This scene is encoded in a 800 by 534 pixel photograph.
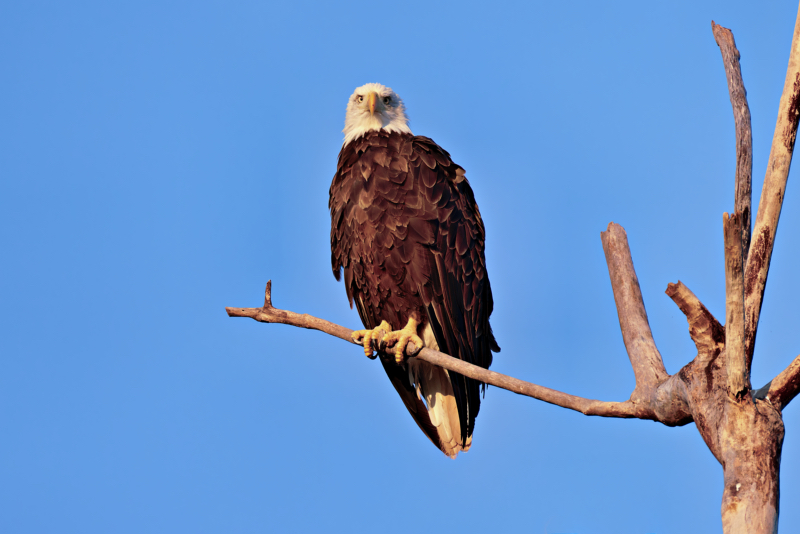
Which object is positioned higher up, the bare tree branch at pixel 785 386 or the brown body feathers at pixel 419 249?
the brown body feathers at pixel 419 249

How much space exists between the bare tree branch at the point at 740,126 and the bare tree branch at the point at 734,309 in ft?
1.75

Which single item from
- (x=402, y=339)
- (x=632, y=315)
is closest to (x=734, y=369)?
(x=632, y=315)

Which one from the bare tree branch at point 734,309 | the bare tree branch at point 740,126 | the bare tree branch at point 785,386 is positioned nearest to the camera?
the bare tree branch at point 734,309

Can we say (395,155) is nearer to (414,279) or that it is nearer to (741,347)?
(414,279)

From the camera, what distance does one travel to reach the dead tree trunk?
3529 millimetres

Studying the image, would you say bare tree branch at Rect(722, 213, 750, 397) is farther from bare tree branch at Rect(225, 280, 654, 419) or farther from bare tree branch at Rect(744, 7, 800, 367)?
bare tree branch at Rect(225, 280, 654, 419)

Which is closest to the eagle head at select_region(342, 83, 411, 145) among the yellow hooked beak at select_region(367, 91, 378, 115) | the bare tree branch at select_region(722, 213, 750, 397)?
the yellow hooked beak at select_region(367, 91, 378, 115)

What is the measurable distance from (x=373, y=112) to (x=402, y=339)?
2.04m

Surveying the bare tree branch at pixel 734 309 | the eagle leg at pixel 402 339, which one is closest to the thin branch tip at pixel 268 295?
the eagle leg at pixel 402 339

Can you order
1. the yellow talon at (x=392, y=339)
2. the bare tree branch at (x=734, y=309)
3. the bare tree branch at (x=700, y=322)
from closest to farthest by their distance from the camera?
the bare tree branch at (x=734, y=309) < the bare tree branch at (x=700, y=322) < the yellow talon at (x=392, y=339)

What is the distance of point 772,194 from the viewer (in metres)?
4.03

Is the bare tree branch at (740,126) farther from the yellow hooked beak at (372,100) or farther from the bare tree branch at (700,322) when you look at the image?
the yellow hooked beak at (372,100)

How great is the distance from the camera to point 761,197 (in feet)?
13.3

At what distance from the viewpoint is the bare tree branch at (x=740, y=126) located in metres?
4.23
